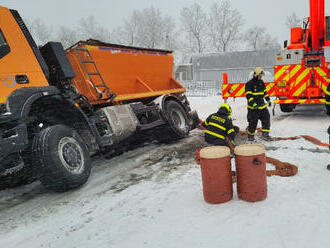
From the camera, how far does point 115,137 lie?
18.4ft

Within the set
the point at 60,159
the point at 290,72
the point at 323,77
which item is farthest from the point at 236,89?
the point at 60,159

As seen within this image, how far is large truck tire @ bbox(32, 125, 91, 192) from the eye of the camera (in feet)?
13.5

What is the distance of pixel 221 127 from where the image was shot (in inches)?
200

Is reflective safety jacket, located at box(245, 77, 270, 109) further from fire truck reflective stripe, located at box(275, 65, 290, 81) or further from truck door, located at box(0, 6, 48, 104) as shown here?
truck door, located at box(0, 6, 48, 104)

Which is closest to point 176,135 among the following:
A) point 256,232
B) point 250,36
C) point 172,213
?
point 172,213

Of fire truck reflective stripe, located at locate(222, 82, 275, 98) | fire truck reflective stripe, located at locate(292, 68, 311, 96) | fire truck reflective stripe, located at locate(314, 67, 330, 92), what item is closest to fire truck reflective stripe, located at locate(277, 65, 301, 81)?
fire truck reflective stripe, located at locate(292, 68, 311, 96)

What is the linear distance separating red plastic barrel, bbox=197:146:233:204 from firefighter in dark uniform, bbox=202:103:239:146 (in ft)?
5.39

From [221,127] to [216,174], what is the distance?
1.79 meters

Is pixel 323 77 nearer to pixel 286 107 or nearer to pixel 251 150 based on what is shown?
pixel 286 107

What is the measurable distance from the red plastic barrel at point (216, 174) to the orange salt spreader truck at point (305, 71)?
5612mm

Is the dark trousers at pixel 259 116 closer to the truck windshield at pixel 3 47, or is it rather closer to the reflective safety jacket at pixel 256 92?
the reflective safety jacket at pixel 256 92

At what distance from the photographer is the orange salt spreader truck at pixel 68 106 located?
4062 millimetres

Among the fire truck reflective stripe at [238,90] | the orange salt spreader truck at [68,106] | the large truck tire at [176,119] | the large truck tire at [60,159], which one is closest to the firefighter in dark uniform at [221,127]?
the orange salt spreader truck at [68,106]

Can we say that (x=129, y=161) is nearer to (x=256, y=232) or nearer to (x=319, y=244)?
(x=256, y=232)
